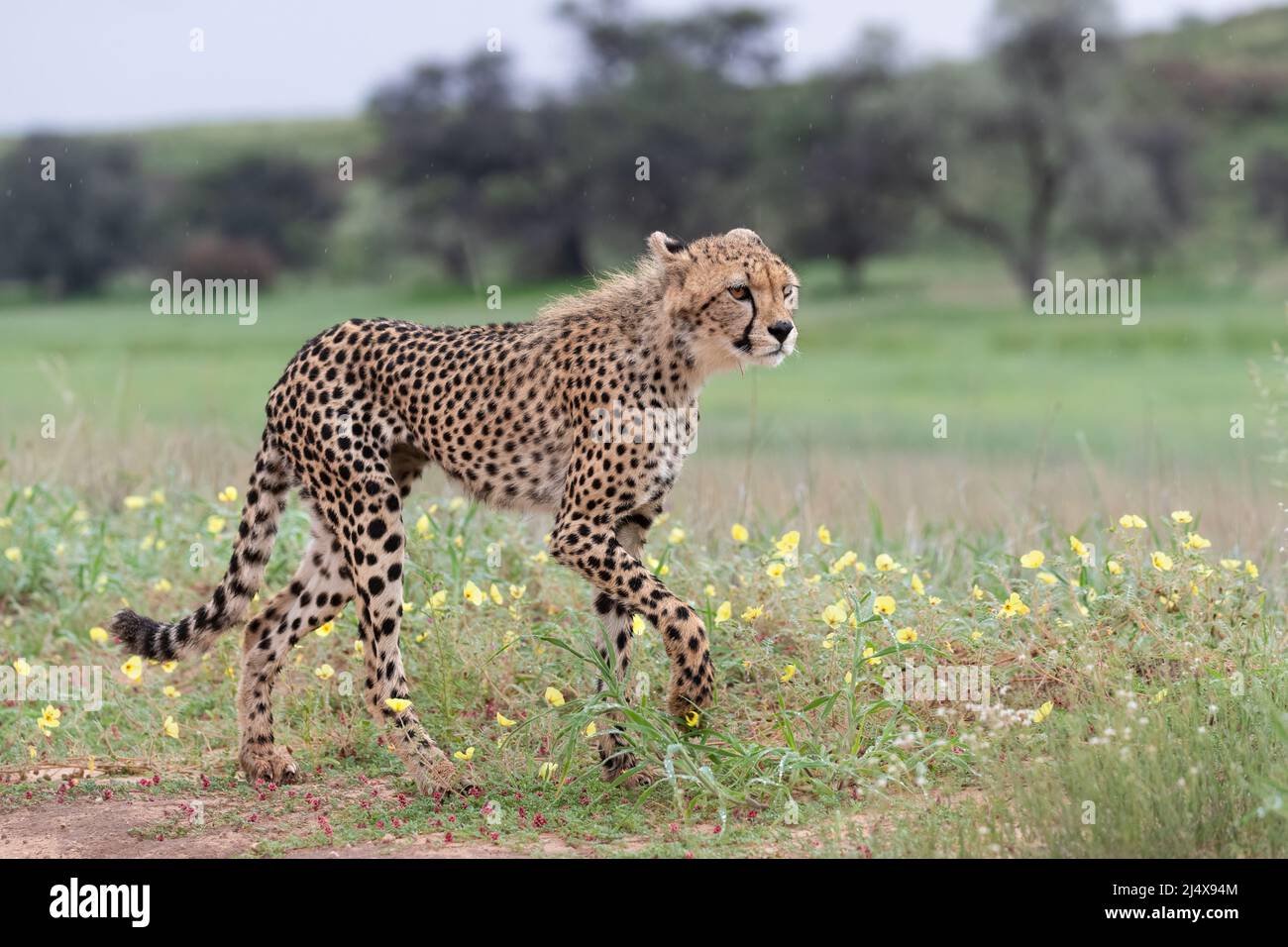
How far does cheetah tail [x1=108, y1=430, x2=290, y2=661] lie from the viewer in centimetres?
550

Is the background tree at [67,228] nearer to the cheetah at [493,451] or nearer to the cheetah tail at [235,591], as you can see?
the cheetah tail at [235,591]

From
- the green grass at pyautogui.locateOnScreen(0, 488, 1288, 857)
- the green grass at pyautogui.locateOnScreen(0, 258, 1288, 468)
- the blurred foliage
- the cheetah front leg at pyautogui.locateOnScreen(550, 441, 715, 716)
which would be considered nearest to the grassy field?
the green grass at pyautogui.locateOnScreen(0, 488, 1288, 857)

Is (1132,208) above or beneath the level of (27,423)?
above

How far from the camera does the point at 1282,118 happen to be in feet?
173

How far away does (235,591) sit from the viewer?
5.56 metres

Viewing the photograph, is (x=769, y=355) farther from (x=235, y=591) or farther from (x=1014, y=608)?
(x=235, y=591)

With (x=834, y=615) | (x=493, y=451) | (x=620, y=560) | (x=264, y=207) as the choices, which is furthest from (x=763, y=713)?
(x=264, y=207)

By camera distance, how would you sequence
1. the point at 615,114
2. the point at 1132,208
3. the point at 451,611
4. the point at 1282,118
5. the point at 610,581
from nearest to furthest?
the point at 610,581 → the point at 451,611 → the point at 1132,208 → the point at 615,114 → the point at 1282,118

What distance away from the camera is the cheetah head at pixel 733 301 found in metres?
4.96

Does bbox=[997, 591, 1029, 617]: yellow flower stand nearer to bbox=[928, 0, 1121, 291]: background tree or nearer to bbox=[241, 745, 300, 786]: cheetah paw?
bbox=[241, 745, 300, 786]: cheetah paw

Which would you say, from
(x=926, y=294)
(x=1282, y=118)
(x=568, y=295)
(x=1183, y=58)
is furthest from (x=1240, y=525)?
(x=1183, y=58)

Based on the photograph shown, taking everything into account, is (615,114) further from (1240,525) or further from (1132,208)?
(1240,525)
